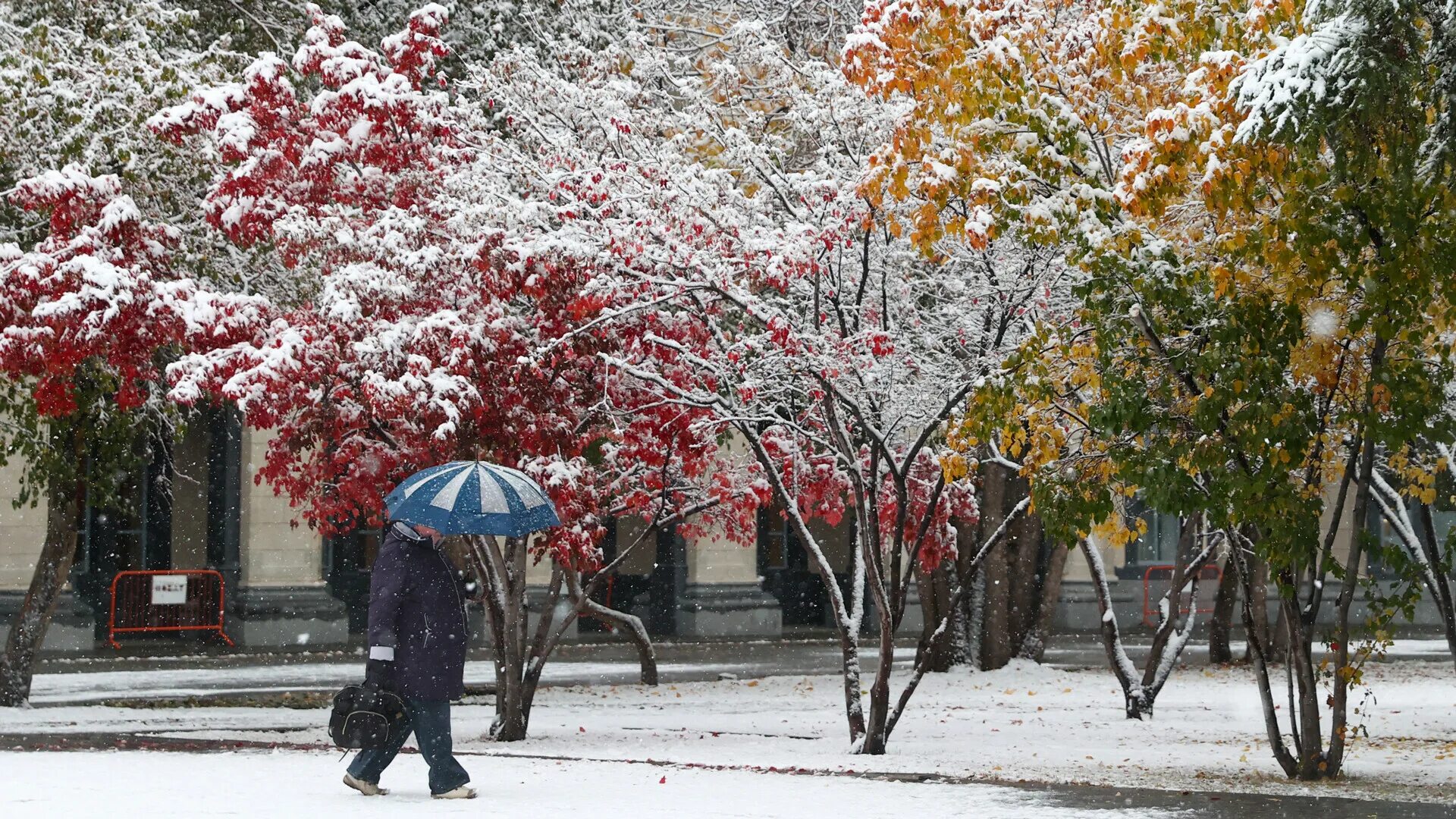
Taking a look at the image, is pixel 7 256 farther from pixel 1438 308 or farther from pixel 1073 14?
pixel 1438 308

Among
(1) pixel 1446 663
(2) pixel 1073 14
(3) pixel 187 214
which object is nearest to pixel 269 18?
(3) pixel 187 214

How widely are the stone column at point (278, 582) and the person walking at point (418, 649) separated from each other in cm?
1813

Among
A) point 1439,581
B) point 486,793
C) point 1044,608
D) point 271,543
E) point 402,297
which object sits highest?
point 402,297

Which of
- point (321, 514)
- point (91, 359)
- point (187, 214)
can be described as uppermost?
point (187, 214)

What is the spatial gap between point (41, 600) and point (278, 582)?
1069 cm

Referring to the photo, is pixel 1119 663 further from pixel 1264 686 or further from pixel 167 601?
pixel 167 601

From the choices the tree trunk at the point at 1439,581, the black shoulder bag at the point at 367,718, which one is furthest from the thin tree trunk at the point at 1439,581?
the black shoulder bag at the point at 367,718

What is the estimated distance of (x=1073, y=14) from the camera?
1167 cm

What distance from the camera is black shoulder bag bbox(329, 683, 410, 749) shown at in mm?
8711

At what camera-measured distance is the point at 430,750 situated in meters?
8.88

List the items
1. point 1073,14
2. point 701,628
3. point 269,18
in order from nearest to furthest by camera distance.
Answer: point 1073,14
point 269,18
point 701,628

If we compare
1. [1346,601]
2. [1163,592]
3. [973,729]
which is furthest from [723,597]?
[1346,601]

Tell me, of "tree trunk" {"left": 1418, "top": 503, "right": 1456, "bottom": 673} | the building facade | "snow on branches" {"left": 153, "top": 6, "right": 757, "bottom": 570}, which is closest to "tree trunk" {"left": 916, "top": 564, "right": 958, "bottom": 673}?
the building facade

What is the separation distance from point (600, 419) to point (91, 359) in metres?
4.53
